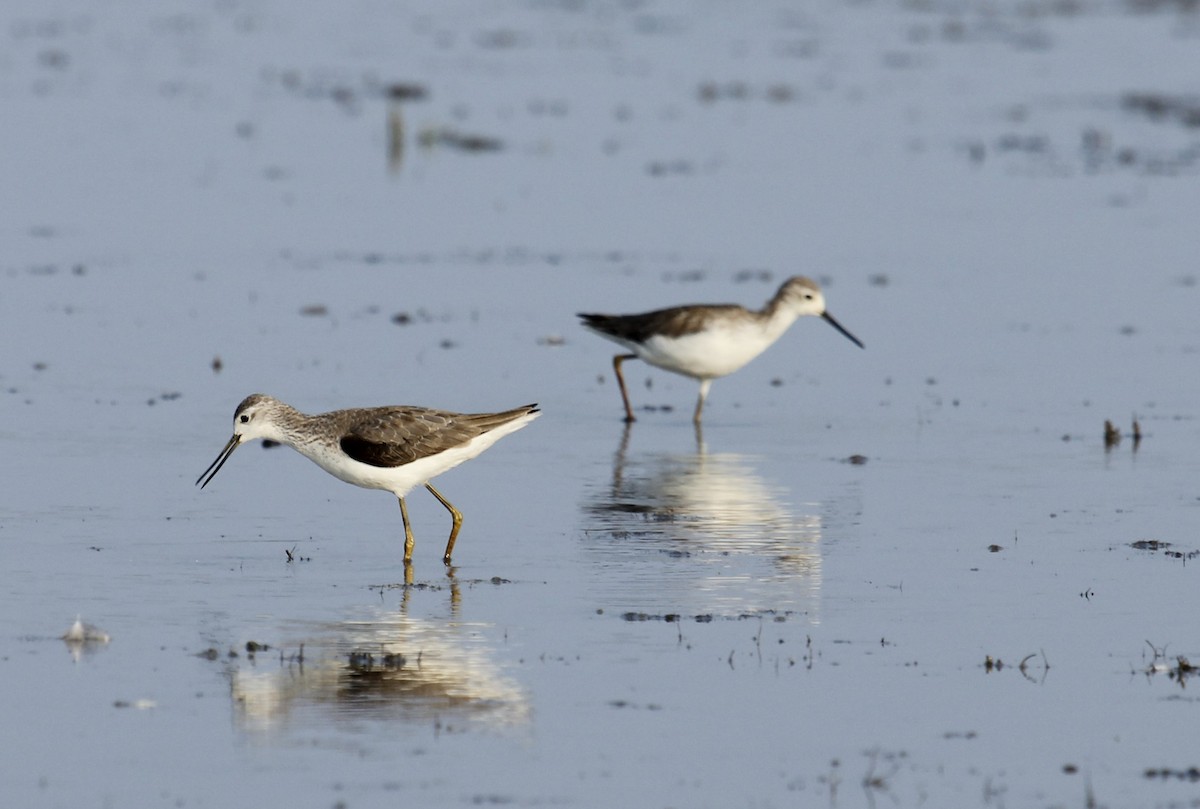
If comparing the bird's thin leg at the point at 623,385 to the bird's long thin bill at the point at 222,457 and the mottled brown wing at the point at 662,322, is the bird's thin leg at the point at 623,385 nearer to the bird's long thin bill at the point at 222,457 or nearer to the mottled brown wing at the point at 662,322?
the mottled brown wing at the point at 662,322

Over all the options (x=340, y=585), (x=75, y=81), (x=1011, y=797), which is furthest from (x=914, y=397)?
(x=75, y=81)

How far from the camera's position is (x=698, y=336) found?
18281 millimetres

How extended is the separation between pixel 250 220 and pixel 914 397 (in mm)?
11654

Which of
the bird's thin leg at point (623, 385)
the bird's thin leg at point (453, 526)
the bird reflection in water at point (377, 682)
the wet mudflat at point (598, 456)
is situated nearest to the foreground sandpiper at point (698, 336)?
the bird's thin leg at point (623, 385)

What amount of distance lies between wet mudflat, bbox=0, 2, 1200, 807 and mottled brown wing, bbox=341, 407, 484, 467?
66cm

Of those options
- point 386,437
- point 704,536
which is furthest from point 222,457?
point 704,536

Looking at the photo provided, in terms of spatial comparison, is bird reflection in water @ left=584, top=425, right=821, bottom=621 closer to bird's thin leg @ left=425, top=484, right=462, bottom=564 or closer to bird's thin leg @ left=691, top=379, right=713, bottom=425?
bird's thin leg @ left=425, top=484, right=462, bottom=564

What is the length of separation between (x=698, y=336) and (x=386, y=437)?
614 centimetres

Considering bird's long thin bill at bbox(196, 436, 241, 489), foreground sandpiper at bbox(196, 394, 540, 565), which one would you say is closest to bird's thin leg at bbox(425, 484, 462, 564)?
foreground sandpiper at bbox(196, 394, 540, 565)

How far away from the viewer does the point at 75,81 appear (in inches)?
1545

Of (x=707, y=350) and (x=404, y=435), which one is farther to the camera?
(x=707, y=350)

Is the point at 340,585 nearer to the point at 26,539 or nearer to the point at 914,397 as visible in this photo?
the point at 26,539

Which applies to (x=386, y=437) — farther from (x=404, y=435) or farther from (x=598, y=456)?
(x=598, y=456)

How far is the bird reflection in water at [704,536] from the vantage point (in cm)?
1165
